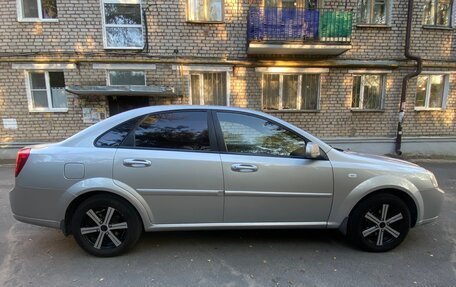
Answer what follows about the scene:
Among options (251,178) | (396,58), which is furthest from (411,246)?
(396,58)

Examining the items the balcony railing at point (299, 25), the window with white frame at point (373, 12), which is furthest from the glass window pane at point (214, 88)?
the window with white frame at point (373, 12)

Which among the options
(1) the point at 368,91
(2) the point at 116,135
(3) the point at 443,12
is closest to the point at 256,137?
(2) the point at 116,135

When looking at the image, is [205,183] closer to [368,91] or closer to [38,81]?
Answer: [38,81]

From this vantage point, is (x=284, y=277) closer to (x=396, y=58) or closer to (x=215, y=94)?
(x=215, y=94)

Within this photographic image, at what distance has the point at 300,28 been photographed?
8273 millimetres

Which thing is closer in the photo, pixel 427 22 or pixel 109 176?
pixel 109 176

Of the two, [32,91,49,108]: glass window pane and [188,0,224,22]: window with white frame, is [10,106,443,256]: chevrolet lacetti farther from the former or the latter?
[32,91,49,108]: glass window pane

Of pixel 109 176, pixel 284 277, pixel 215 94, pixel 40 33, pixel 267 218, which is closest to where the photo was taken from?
pixel 284 277

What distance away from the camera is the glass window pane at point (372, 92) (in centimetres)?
945

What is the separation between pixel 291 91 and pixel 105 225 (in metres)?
7.74

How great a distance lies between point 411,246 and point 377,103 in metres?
7.52

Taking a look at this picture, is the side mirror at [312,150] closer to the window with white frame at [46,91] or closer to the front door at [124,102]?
the front door at [124,102]

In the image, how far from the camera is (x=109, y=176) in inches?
110

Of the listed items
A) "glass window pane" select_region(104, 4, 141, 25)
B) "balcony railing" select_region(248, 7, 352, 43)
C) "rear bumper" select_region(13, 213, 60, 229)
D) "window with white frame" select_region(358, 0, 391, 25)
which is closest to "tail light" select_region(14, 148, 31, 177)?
"rear bumper" select_region(13, 213, 60, 229)
